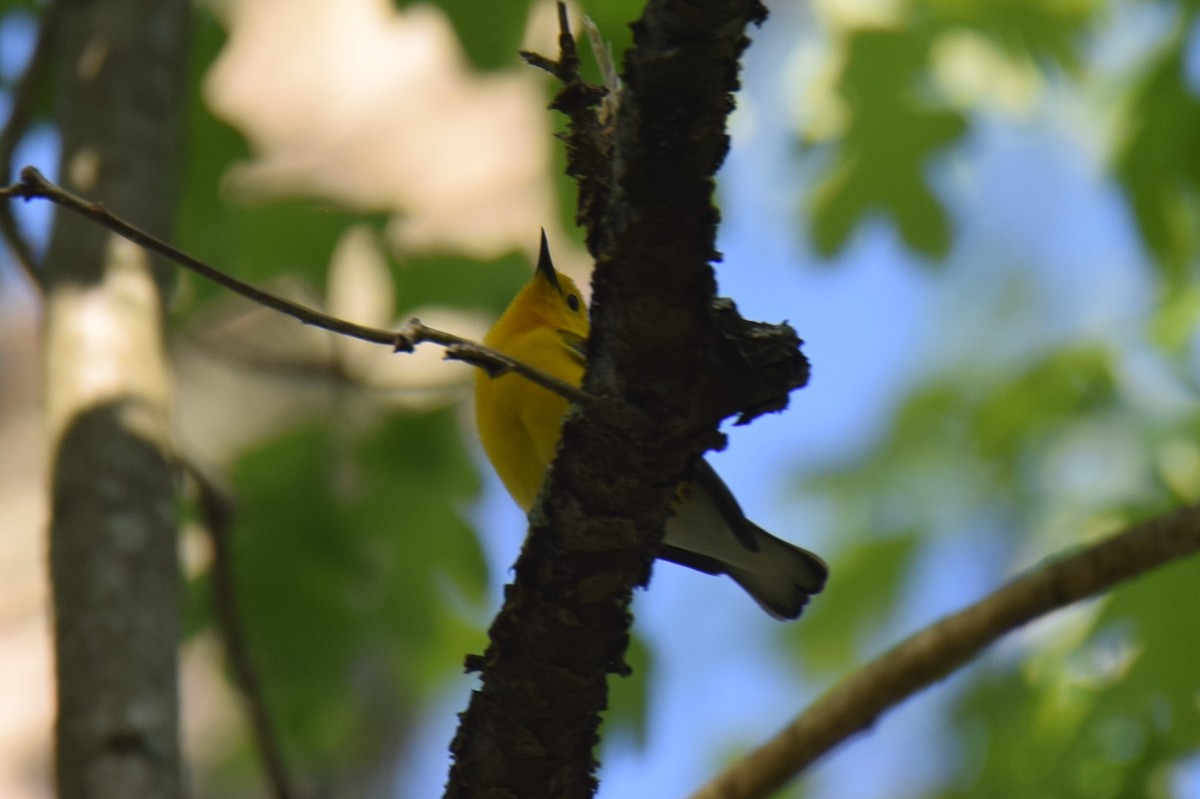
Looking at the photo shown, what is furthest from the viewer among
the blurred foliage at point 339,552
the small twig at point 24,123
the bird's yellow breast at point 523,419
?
the blurred foliage at point 339,552

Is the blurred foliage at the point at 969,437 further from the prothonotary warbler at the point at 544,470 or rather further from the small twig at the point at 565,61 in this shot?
the small twig at the point at 565,61

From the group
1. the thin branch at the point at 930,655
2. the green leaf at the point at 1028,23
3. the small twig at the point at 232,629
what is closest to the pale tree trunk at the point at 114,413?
the small twig at the point at 232,629

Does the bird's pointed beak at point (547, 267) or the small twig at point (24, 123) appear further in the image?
the bird's pointed beak at point (547, 267)

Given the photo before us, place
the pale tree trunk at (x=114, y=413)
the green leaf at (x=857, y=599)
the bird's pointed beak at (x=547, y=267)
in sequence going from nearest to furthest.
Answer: the pale tree trunk at (x=114, y=413)
the bird's pointed beak at (x=547, y=267)
the green leaf at (x=857, y=599)

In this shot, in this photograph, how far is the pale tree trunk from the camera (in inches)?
105

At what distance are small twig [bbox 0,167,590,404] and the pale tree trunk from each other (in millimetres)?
1344

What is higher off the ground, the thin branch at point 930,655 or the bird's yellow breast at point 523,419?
the bird's yellow breast at point 523,419

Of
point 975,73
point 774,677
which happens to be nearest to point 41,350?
point 975,73

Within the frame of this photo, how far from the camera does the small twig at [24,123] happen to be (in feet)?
11.6

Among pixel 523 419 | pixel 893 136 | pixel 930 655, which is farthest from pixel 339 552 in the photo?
pixel 893 136

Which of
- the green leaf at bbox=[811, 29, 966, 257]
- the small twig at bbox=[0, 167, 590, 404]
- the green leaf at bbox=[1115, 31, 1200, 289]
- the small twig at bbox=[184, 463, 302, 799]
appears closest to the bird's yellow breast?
the small twig at bbox=[184, 463, 302, 799]

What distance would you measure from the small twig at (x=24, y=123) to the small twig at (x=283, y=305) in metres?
1.89

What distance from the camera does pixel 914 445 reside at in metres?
6.85

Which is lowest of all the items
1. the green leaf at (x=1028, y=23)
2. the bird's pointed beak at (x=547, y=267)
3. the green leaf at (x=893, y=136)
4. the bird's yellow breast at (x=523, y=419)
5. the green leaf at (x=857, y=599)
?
the bird's yellow breast at (x=523, y=419)
